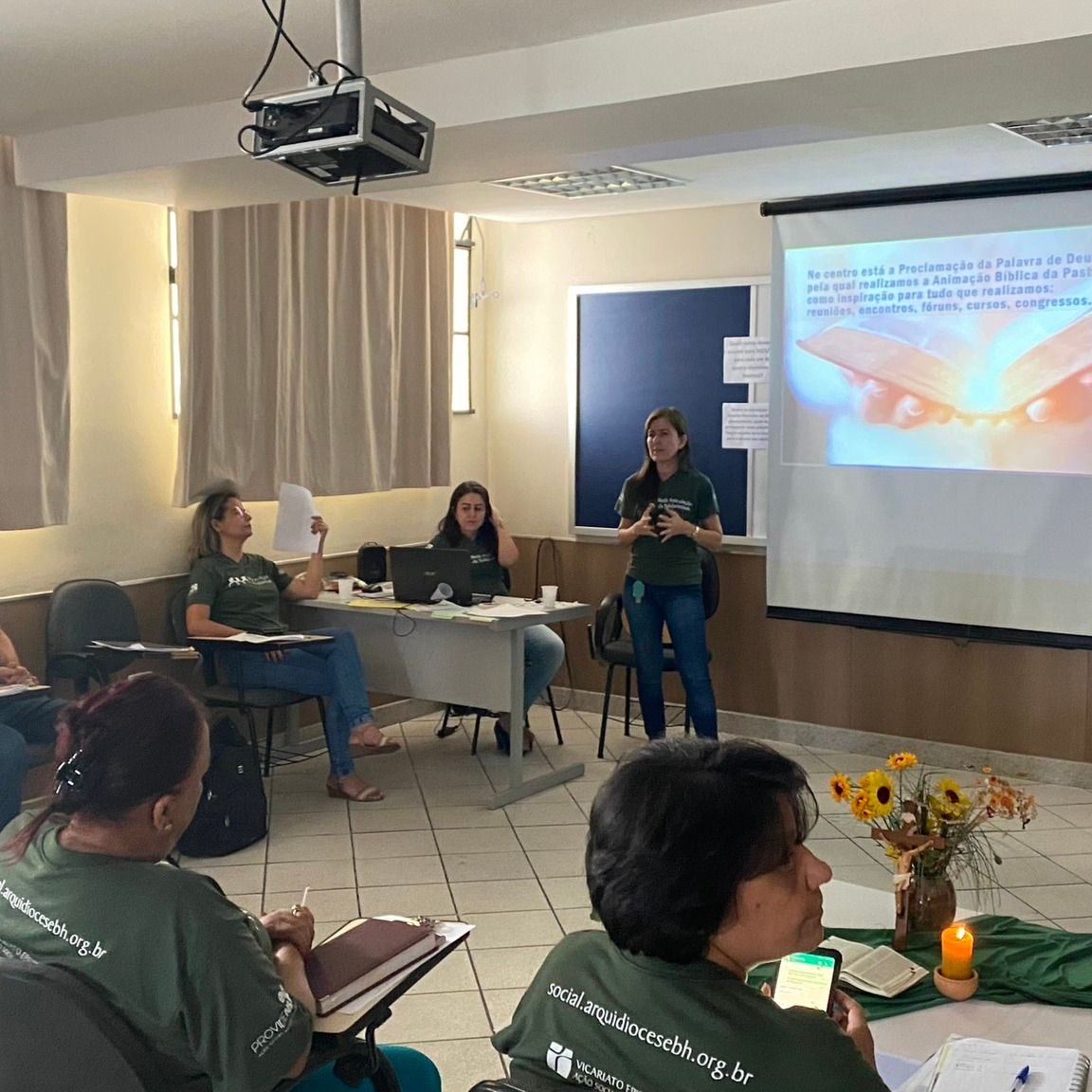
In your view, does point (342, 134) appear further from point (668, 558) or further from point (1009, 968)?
point (668, 558)

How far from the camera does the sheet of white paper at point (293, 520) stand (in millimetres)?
5574

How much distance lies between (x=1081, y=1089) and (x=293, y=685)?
12.8 ft

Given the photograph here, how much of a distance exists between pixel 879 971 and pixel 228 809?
3.01 metres

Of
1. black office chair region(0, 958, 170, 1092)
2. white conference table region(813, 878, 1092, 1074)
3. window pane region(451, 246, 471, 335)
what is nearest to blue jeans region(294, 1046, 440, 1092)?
black office chair region(0, 958, 170, 1092)

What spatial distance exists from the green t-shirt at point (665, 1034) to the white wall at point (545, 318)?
511 centimetres

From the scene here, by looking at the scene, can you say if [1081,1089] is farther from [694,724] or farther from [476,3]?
[694,724]

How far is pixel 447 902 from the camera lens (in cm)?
414

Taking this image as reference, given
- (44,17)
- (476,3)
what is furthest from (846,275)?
(44,17)

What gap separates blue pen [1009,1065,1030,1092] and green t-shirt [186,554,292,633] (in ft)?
13.0

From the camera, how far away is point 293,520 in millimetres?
5578

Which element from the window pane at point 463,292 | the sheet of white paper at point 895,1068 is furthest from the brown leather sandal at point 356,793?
the sheet of white paper at point 895,1068

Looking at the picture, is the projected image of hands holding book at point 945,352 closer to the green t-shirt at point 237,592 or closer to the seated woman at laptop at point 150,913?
the green t-shirt at point 237,592

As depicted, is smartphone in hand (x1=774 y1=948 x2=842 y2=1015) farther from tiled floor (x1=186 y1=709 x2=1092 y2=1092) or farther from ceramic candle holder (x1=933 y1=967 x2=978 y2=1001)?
tiled floor (x1=186 y1=709 x2=1092 y2=1092)

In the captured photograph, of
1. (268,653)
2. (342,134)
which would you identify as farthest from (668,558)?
(342,134)
